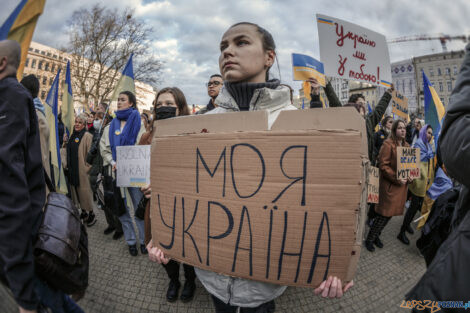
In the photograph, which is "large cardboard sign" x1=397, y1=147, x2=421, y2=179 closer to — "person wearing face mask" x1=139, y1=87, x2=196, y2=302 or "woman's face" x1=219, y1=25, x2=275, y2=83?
"woman's face" x1=219, y1=25, x2=275, y2=83

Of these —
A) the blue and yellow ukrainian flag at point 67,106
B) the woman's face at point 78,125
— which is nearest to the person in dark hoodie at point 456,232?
the blue and yellow ukrainian flag at point 67,106

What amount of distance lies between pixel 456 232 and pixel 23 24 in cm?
246

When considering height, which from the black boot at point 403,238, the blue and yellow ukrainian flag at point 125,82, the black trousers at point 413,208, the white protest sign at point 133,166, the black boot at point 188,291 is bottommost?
Result: the black boot at point 403,238

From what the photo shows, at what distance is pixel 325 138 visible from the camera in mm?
838

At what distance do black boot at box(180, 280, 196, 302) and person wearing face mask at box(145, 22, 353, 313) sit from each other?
1.17 meters

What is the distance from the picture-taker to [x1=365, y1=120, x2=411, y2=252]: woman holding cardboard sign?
10.5 ft

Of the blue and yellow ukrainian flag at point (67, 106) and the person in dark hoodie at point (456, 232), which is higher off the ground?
the blue and yellow ukrainian flag at point (67, 106)

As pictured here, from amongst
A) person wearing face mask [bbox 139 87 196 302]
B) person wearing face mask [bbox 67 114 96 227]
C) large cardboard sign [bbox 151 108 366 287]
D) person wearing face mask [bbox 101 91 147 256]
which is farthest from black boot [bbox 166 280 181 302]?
person wearing face mask [bbox 67 114 96 227]

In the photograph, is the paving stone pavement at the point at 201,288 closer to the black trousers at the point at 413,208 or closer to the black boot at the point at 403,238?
the black boot at the point at 403,238

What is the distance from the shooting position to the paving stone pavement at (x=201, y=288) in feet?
7.16

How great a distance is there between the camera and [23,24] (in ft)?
4.28

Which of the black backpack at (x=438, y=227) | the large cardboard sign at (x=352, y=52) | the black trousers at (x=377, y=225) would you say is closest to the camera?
the black backpack at (x=438, y=227)

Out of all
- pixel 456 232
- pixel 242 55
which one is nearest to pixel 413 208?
pixel 456 232

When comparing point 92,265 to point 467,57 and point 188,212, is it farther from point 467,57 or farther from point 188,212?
point 467,57
